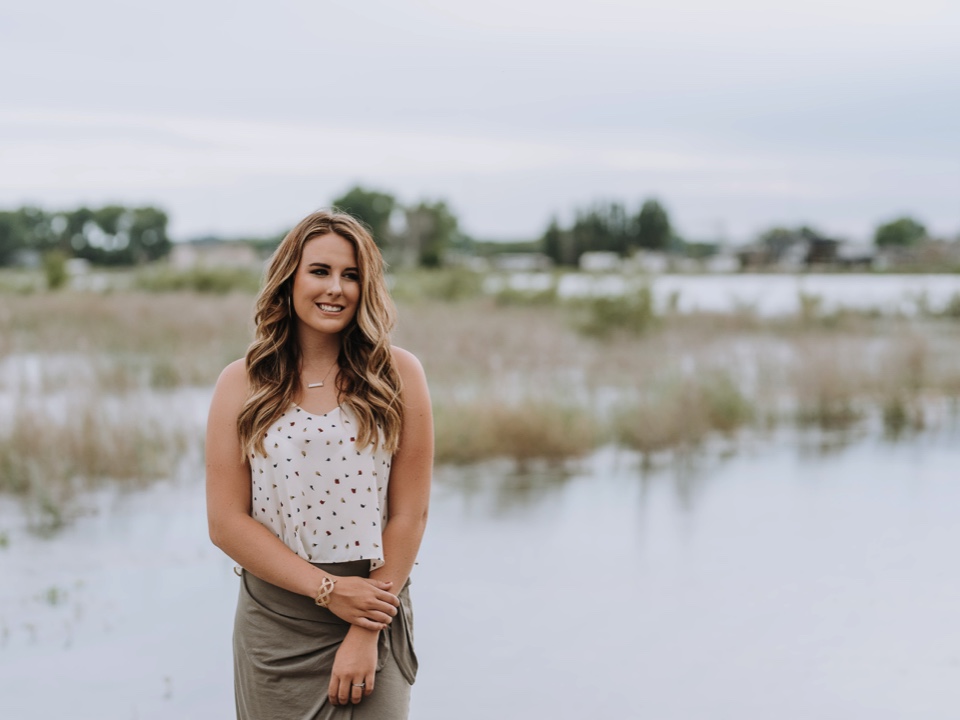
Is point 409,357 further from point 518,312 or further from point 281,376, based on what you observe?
point 518,312

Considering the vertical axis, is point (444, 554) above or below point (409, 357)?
below

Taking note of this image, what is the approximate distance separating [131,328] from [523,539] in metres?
9.41

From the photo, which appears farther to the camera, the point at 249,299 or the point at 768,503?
the point at 249,299

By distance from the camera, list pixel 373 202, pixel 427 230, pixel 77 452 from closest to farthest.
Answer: pixel 77 452, pixel 427 230, pixel 373 202

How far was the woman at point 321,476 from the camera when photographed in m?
2.00

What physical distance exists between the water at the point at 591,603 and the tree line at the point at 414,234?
18.9 metres

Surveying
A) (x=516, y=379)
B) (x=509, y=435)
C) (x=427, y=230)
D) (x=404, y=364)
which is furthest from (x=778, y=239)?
(x=404, y=364)

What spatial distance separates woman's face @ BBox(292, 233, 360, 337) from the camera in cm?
200

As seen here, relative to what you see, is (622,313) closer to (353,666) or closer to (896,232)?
(353,666)

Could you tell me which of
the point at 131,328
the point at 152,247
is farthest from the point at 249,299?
the point at 152,247

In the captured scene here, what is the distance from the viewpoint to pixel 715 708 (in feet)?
12.2

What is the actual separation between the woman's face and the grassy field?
3.40 meters

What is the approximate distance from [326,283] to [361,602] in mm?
613

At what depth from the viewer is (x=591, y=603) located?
486 cm
